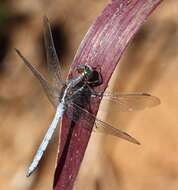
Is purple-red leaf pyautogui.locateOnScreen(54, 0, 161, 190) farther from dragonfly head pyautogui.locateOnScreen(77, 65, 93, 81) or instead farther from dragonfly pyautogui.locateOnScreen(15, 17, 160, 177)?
dragonfly pyautogui.locateOnScreen(15, 17, 160, 177)

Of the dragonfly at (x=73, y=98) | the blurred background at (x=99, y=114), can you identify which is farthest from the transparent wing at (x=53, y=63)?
the blurred background at (x=99, y=114)

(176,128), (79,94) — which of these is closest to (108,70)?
(79,94)

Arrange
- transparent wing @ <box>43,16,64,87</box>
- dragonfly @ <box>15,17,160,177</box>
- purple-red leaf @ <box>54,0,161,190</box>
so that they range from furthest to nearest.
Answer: transparent wing @ <box>43,16,64,87</box> → dragonfly @ <box>15,17,160,177</box> → purple-red leaf @ <box>54,0,161,190</box>

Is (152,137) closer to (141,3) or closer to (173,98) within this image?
(173,98)

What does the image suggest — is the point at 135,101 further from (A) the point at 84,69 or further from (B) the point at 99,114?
(B) the point at 99,114

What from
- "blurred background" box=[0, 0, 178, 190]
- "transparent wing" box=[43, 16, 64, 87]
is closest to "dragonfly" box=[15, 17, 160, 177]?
"transparent wing" box=[43, 16, 64, 87]

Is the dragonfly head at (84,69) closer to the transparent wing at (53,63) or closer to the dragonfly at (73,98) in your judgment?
the dragonfly at (73,98)
